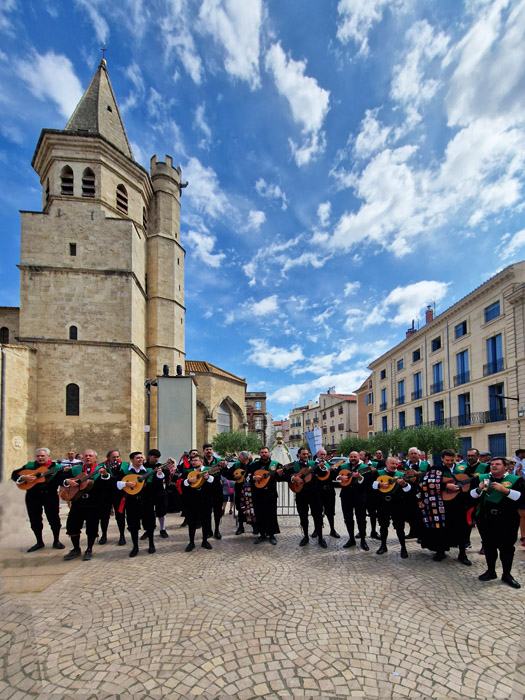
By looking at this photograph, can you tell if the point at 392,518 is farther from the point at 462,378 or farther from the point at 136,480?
the point at 462,378

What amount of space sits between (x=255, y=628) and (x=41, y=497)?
Answer: 4.68m

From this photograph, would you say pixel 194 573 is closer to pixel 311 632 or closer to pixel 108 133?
pixel 311 632

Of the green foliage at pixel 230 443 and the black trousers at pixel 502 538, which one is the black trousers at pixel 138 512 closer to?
the black trousers at pixel 502 538

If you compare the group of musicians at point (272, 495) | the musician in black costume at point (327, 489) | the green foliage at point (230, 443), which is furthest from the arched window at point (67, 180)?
the musician in black costume at point (327, 489)

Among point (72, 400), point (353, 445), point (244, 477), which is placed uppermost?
point (72, 400)

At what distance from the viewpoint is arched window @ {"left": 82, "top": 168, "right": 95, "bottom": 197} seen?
72.5ft

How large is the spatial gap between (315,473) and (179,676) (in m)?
4.28

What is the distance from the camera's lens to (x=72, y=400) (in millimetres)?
20031

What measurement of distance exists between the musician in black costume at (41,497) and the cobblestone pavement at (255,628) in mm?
660

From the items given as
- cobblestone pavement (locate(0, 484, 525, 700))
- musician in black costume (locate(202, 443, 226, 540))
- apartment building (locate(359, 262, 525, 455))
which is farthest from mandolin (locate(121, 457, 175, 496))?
apartment building (locate(359, 262, 525, 455))

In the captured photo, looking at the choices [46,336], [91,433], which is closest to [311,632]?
[91,433]

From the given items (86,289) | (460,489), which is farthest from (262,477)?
(86,289)

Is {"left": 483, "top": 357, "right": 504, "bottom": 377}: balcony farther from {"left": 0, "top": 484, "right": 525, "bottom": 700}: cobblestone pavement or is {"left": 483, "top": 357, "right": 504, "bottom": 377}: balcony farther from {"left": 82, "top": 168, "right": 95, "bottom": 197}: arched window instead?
{"left": 82, "top": 168, "right": 95, "bottom": 197}: arched window

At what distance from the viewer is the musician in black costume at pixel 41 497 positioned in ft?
20.2
